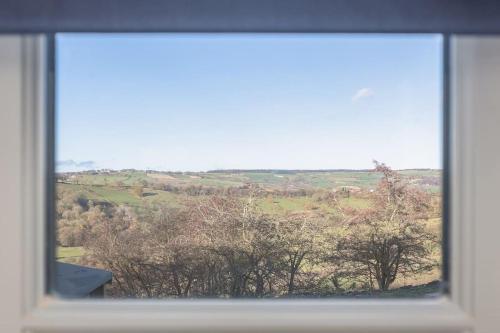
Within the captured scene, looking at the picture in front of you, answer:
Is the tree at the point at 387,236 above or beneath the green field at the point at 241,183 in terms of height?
beneath

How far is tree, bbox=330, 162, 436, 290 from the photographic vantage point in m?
0.89

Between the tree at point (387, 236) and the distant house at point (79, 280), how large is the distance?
22.2 inches

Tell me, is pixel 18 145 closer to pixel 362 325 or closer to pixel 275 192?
pixel 275 192

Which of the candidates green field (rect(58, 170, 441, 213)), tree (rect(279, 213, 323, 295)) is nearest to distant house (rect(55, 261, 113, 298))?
green field (rect(58, 170, 441, 213))

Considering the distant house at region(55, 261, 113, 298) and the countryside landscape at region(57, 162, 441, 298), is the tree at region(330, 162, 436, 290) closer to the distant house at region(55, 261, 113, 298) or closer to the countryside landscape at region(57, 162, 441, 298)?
the countryside landscape at region(57, 162, 441, 298)

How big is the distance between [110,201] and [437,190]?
2.48 feet

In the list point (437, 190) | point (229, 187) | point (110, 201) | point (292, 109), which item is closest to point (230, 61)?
point (292, 109)

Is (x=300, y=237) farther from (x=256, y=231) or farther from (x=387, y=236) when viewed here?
(x=387, y=236)

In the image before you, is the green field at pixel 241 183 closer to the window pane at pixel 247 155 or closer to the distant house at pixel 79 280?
the window pane at pixel 247 155

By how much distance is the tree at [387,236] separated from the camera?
89 cm

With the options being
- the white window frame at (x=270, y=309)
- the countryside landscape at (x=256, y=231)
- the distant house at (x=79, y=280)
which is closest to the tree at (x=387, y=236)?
the countryside landscape at (x=256, y=231)

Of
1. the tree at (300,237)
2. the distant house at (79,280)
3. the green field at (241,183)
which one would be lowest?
the distant house at (79,280)

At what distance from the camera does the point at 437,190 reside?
2.79 ft

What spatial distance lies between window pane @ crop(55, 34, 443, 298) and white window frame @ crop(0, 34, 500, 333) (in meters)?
0.10
